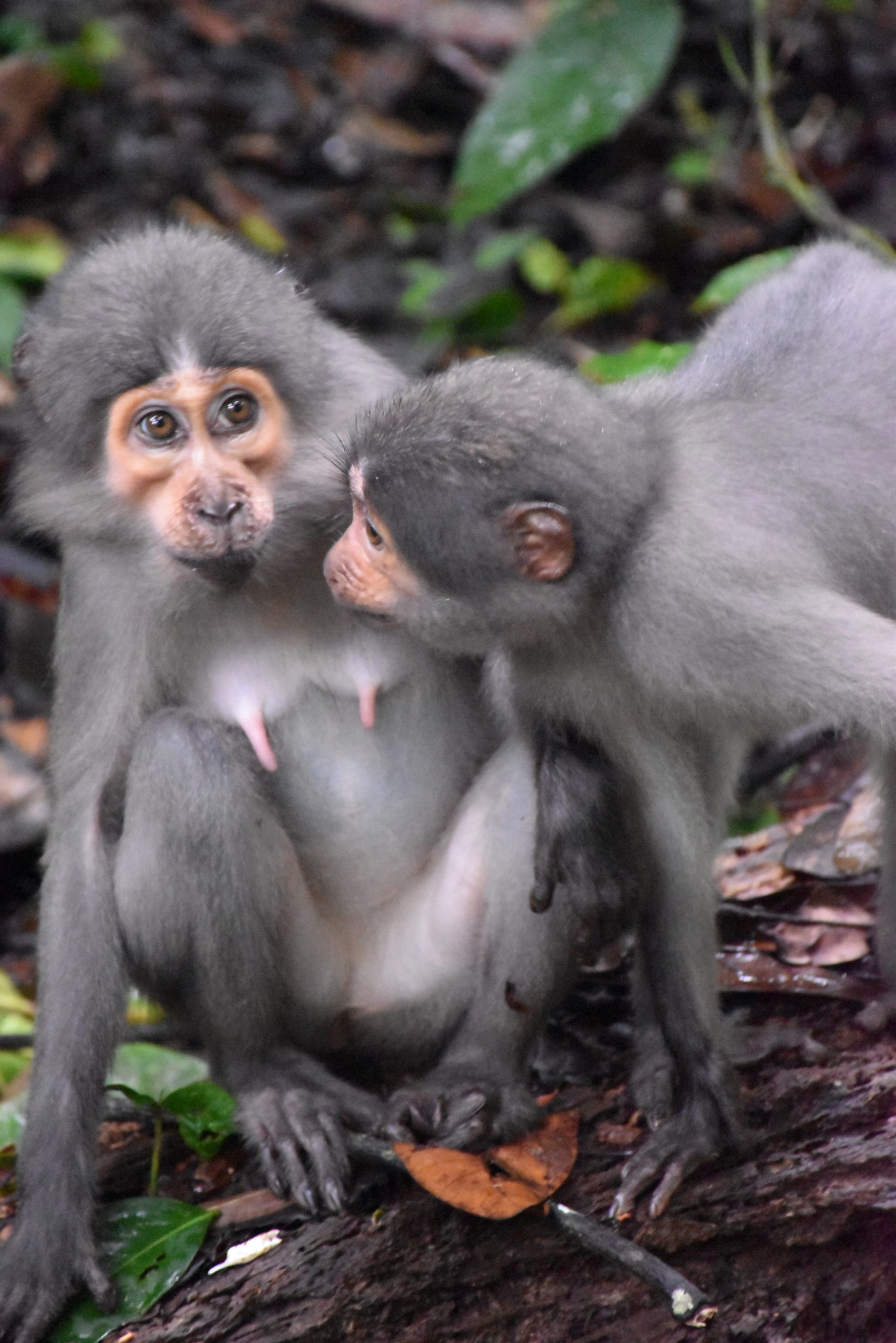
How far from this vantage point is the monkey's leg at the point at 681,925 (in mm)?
3586

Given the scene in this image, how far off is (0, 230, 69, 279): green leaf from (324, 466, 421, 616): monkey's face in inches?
198

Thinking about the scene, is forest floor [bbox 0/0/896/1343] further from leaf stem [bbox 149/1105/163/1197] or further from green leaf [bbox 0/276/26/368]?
green leaf [bbox 0/276/26/368]

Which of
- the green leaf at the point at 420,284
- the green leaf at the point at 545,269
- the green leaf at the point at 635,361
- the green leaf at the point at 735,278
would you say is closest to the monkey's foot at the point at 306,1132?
the green leaf at the point at 635,361

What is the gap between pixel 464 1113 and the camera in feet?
11.8

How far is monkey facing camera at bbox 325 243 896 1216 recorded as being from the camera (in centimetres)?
314

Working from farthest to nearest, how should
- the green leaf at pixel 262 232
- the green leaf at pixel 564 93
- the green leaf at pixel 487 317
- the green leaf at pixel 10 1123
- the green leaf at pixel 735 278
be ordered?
1. the green leaf at pixel 262 232
2. the green leaf at pixel 487 317
3. the green leaf at pixel 564 93
4. the green leaf at pixel 735 278
5. the green leaf at pixel 10 1123

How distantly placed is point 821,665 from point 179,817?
4.72 ft

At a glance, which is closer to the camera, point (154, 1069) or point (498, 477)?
point (498, 477)

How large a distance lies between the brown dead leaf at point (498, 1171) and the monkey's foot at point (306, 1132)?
18cm

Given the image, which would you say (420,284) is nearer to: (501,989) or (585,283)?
(585,283)

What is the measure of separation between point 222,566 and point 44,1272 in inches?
62.6

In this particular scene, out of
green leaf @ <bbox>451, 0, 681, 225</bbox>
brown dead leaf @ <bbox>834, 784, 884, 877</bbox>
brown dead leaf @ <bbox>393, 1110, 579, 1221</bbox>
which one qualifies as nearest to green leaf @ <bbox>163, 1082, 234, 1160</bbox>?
brown dead leaf @ <bbox>393, 1110, 579, 1221</bbox>

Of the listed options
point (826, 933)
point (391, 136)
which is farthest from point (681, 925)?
point (391, 136)

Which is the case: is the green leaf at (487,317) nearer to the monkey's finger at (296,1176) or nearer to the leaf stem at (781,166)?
the leaf stem at (781,166)
